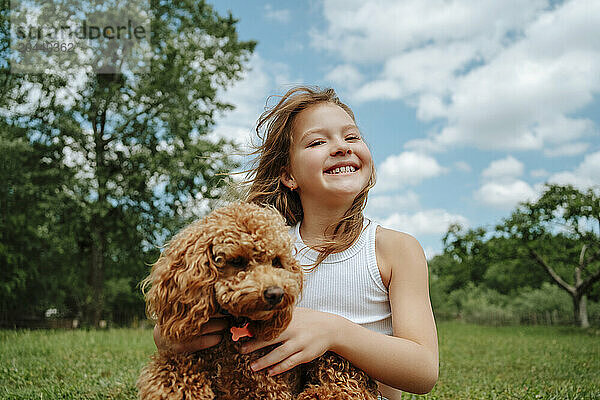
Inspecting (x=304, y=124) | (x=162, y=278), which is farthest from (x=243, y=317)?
(x=304, y=124)

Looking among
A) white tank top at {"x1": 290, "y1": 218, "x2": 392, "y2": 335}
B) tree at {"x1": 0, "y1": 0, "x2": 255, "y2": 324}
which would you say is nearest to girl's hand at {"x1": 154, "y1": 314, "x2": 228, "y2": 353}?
white tank top at {"x1": 290, "y1": 218, "x2": 392, "y2": 335}

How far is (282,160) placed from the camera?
3.28m

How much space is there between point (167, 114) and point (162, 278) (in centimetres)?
1780

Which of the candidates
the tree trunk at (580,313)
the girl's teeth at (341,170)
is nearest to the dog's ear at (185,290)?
the girl's teeth at (341,170)

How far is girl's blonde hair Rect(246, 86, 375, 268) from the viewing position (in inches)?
122

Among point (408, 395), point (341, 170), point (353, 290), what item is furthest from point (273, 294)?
point (408, 395)

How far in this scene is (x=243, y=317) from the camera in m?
2.00

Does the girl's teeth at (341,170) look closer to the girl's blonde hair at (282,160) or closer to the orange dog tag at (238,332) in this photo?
the girl's blonde hair at (282,160)

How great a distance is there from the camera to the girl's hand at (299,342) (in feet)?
6.68

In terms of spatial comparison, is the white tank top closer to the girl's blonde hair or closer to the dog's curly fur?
the girl's blonde hair

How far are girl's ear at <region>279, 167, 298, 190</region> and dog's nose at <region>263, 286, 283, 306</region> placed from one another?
52.0 inches

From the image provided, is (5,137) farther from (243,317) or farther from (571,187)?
(571,187)

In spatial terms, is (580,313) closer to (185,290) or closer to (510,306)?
(510,306)

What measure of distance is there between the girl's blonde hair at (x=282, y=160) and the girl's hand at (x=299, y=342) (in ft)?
2.67
